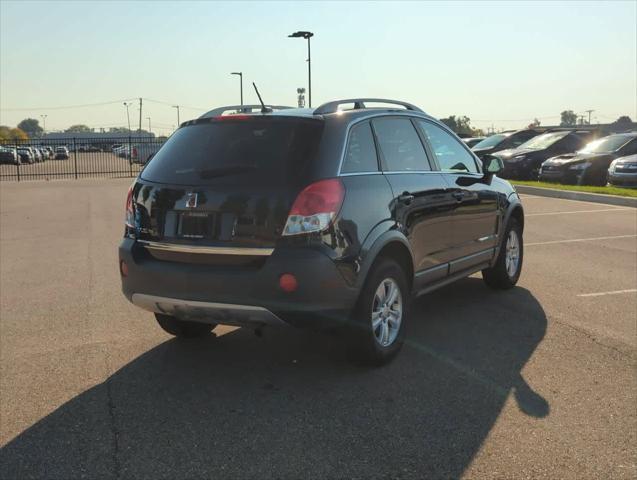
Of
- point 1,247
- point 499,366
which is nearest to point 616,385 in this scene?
point 499,366

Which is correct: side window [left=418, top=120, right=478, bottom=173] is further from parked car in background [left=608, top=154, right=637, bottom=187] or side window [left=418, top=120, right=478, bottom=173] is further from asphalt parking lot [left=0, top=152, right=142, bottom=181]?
asphalt parking lot [left=0, top=152, right=142, bottom=181]

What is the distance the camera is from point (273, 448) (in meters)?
3.29

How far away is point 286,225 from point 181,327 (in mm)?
1624

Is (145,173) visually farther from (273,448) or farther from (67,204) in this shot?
(67,204)

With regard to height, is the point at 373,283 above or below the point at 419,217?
below

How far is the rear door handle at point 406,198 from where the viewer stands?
4591 mm

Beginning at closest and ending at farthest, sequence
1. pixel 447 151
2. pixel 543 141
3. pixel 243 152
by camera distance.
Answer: pixel 243 152 → pixel 447 151 → pixel 543 141

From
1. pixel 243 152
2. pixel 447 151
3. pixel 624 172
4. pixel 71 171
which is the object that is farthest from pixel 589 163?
pixel 71 171

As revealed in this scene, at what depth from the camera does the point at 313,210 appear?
12.7ft

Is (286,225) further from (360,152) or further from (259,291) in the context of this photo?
(360,152)

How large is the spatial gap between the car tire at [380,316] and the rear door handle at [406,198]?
0.46m

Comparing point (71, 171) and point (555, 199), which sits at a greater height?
point (71, 171)

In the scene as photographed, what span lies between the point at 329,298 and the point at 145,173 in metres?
1.63

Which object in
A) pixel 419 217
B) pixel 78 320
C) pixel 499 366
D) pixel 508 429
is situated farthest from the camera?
pixel 78 320
